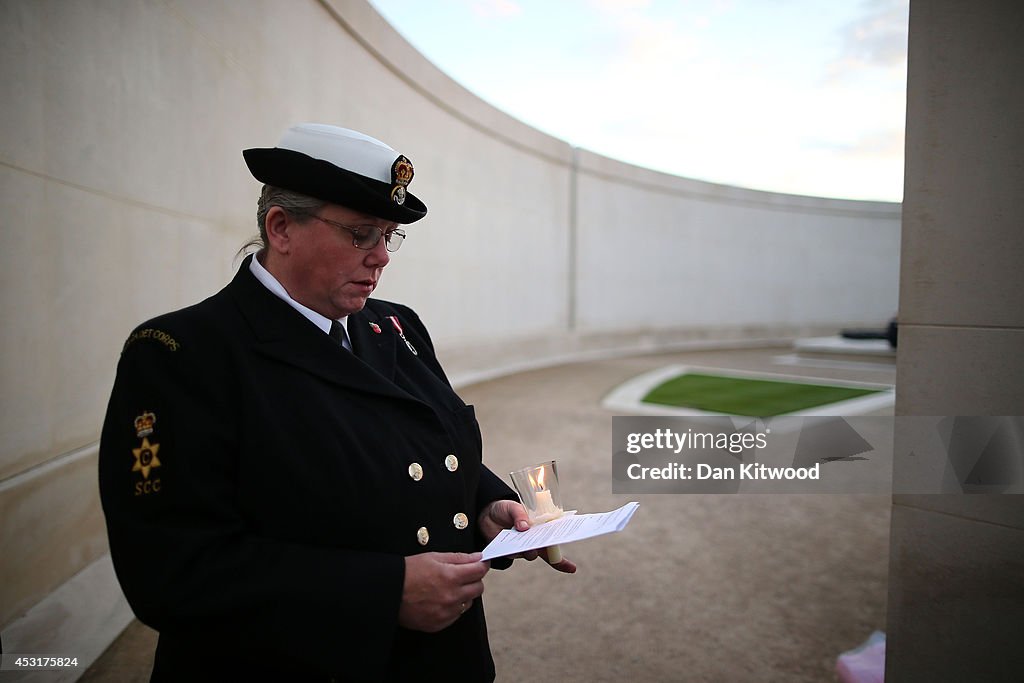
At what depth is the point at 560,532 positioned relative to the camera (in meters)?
1.46

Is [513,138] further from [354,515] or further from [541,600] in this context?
[354,515]

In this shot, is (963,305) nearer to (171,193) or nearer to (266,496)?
(266,496)

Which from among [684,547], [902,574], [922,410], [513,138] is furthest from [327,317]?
[513,138]

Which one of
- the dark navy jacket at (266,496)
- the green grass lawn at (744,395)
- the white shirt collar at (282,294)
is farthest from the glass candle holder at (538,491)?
the green grass lawn at (744,395)

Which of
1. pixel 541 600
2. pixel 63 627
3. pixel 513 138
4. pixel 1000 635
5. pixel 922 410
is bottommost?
pixel 541 600

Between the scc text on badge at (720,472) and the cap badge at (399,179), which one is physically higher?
the cap badge at (399,179)

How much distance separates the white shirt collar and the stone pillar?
6.22 feet

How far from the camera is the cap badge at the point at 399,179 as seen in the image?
1.47m

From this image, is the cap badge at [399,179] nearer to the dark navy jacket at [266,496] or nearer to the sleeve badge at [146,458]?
the dark navy jacket at [266,496]

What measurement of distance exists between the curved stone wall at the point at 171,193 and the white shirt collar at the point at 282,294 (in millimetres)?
1634

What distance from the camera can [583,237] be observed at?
15477 millimetres

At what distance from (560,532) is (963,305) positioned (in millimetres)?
1598

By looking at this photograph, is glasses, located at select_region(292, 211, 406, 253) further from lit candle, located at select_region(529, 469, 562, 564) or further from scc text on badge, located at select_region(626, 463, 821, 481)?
scc text on badge, located at select_region(626, 463, 821, 481)

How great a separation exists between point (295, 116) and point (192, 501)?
5.62 meters
